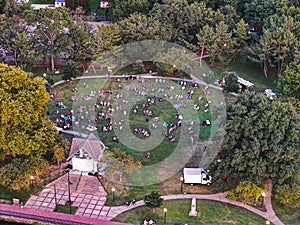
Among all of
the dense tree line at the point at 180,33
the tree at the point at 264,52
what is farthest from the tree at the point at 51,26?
the tree at the point at 264,52

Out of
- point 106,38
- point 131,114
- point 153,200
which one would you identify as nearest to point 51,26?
point 106,38

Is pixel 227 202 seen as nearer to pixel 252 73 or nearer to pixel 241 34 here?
pixel 252 73

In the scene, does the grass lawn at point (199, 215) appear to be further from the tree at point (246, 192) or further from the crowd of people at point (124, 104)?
the crowd of people at point (124, 104)

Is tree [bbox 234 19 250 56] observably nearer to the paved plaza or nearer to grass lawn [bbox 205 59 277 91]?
grass lawn [bbox 205 59 277 91]

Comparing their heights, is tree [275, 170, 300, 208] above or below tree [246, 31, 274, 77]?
below

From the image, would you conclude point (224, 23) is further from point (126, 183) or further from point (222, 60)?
point (126, 183)

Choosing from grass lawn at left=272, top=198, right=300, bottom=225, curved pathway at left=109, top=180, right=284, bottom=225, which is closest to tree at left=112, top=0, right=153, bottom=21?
curved pathway at left=109, top=180, right=284, bottom=225
